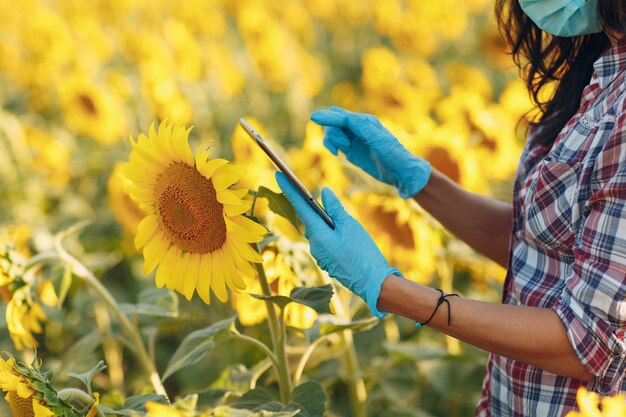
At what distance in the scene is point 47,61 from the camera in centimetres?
423

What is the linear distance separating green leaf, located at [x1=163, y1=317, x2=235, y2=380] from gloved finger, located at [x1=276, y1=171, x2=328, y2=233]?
9.7 inches

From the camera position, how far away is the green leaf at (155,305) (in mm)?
1668

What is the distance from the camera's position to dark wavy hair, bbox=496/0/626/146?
1538 millimetres

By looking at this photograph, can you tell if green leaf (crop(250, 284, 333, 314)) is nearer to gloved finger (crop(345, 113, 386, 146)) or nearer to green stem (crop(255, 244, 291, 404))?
green stem (crop(255, 244, 291, 404))

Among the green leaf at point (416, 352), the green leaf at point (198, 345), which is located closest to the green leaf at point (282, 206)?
the green leaf at point (198, 345)

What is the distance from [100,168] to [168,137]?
233 centimetres

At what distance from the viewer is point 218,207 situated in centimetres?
125

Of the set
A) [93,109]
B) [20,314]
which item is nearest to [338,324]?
[20,314]

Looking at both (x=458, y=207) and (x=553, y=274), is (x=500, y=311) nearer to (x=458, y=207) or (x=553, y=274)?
(x=553, y=274)

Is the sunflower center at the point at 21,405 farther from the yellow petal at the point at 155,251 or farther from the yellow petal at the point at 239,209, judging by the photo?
the yellow petal at the point at 239,209

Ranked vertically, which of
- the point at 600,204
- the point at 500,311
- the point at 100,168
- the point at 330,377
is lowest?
the point at 330,377

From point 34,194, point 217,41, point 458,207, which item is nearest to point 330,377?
point 458,207

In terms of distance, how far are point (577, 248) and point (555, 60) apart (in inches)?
19.1

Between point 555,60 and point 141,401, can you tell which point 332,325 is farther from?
point 555,60
